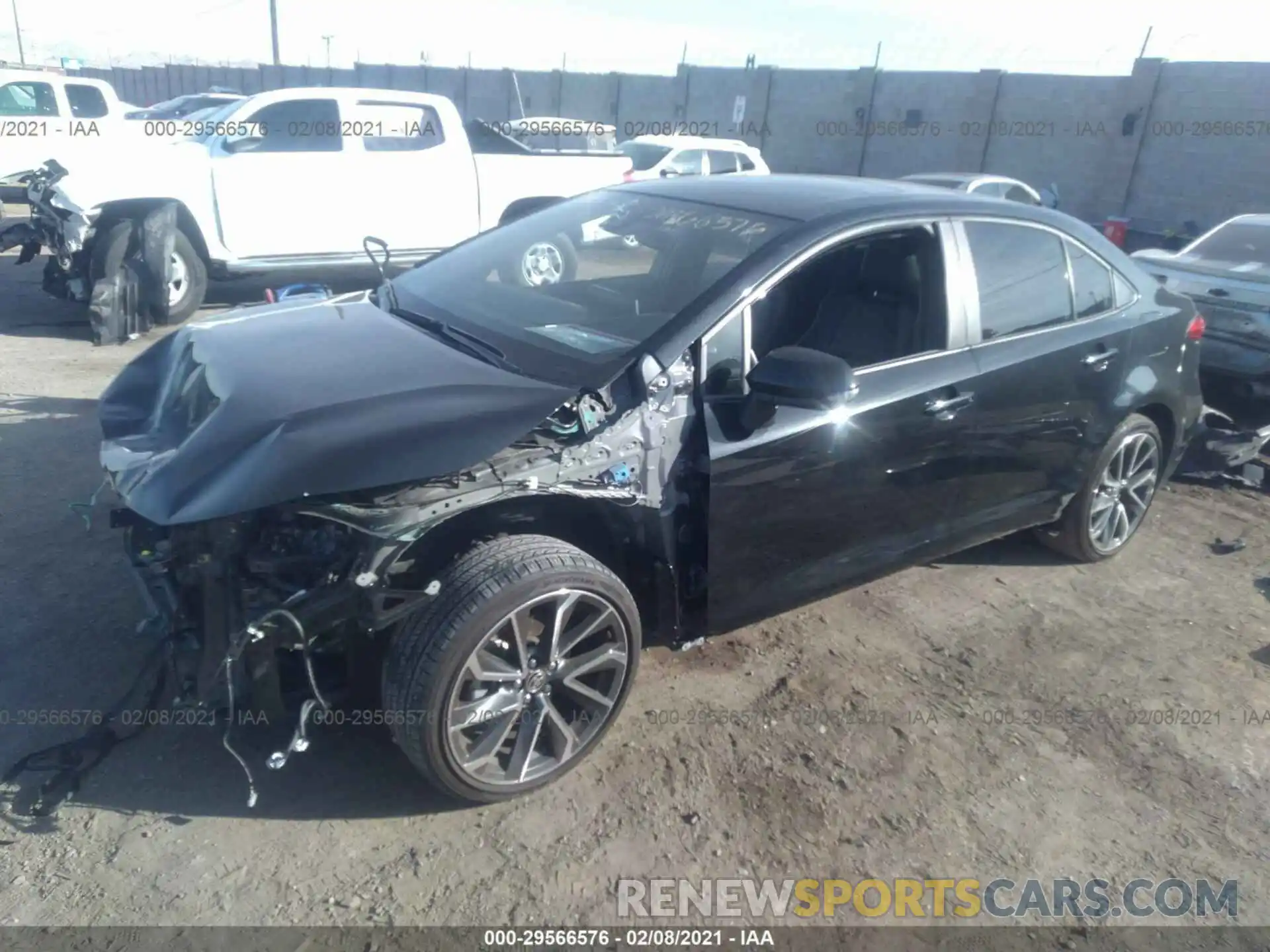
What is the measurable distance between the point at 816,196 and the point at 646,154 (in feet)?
39.6

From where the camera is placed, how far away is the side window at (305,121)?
30.6ft

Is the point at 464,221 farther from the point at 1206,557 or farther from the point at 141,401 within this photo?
the point at 1206,557

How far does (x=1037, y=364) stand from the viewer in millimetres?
3871

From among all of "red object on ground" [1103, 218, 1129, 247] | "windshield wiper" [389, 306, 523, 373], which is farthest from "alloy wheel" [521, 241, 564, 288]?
"red object on ground" [1103, 218, 1129, 247]

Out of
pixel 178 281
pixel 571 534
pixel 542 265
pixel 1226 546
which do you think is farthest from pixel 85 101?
pixel 1226 546

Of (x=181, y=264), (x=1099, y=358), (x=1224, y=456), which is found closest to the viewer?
(x=1099, y=358)

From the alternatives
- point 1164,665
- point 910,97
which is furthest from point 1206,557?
point 910,97

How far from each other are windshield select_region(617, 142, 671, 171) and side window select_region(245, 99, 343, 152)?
19.2ft

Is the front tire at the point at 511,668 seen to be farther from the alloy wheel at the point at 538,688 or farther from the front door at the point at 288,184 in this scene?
the front door at the point at 288,184

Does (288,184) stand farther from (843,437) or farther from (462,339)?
(843,437)

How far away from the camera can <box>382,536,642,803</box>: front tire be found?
2.68 meters

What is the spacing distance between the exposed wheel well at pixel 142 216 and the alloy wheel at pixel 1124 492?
7673 millimetres

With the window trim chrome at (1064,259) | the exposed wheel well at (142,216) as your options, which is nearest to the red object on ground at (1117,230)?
the window trim chrome at (1064,259)

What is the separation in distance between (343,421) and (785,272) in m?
1.53
